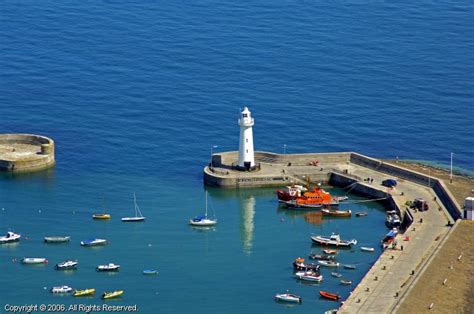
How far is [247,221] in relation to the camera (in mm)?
188625

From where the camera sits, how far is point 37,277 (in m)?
169

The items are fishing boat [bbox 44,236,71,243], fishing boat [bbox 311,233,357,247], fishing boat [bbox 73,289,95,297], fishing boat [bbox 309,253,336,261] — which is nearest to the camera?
fishing boat [bbox 73,289,95,297]

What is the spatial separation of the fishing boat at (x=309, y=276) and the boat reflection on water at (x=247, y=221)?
28.8 feet

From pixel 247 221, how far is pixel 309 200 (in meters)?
8.17

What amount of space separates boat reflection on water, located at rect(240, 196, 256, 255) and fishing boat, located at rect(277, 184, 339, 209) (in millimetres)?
3591

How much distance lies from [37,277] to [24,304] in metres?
8.56

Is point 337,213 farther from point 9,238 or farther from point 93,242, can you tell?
point 9,238

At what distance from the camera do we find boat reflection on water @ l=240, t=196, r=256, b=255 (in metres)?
180

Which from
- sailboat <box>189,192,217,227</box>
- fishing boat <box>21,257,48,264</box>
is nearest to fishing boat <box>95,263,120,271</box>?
fishing boat <box>21,257,48,264</box>

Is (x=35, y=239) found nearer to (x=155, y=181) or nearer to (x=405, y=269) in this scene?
(x=155, y=181)

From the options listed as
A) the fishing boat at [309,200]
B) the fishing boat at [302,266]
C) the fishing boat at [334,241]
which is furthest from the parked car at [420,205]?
the fishing boat at [302,266]

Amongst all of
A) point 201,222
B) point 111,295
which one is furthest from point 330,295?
point 201,222

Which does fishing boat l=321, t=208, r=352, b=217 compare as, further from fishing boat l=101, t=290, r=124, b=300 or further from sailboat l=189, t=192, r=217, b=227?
fishing boat l=101, t=290, r=124, b=300

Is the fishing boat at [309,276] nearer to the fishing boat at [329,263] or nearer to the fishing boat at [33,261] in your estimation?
the fishing boat at [329,263]
